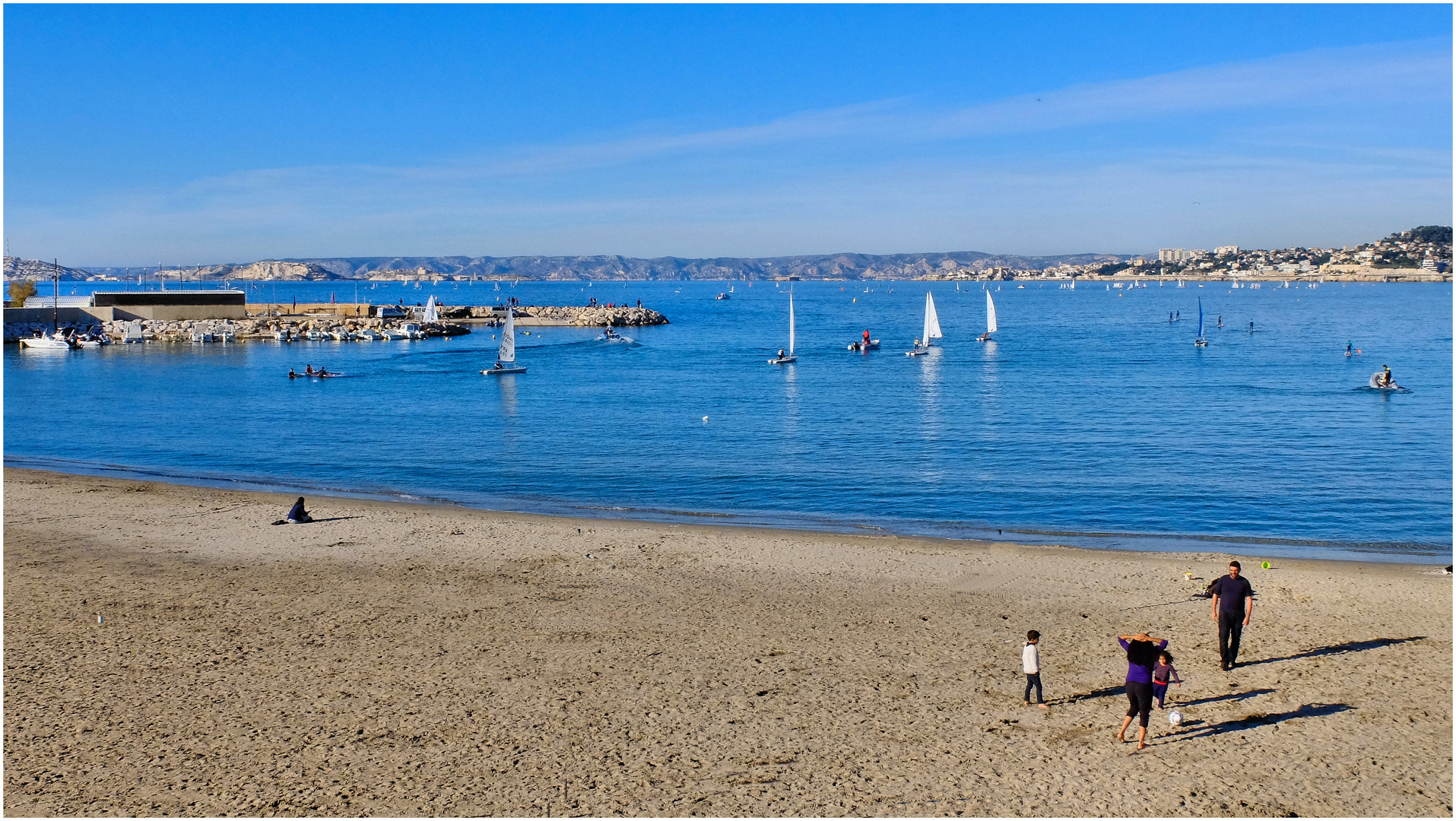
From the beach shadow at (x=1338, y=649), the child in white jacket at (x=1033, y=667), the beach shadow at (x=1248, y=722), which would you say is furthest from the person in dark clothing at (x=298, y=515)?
the beach shadow at (x=1338, y=649)

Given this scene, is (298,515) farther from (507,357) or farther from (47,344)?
(47,344)

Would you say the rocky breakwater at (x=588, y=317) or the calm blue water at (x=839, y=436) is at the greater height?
the rocky breakwater at (x=588, y=317)

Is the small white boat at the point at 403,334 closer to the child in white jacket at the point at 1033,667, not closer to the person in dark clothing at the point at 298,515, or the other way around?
the person in dark clothing at the point at 298,515

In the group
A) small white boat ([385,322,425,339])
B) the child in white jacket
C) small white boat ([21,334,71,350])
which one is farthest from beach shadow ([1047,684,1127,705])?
small white boat ([21,334,71,350])

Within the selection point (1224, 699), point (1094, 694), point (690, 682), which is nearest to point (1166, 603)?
point (1224, 699)

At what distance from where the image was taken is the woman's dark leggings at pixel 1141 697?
1115cm

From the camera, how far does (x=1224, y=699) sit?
12.8 meters

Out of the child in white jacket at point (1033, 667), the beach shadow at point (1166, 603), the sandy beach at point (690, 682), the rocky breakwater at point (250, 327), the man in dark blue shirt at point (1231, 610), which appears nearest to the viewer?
the sandy beach at point (690, 682)

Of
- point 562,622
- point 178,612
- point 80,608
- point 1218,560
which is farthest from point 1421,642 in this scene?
point 80,608

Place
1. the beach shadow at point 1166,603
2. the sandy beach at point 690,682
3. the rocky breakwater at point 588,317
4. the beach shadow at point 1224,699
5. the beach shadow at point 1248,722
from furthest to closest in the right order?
the rocky breakwater at point 588,317, the beach shadow at point 1166,603, the beach shadow at point 1224,699, the beach shadow at point 1248,722, the sandy beach at point 690,682

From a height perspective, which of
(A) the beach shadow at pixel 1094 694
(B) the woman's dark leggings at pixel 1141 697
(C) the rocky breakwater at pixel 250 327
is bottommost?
(A) the beach shadow at pixel 1094 694

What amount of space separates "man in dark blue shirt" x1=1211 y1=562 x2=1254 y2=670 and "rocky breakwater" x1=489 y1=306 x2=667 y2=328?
109 m

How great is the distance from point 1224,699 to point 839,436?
1051 inches

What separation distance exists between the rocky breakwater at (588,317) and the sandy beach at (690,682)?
10137cm
